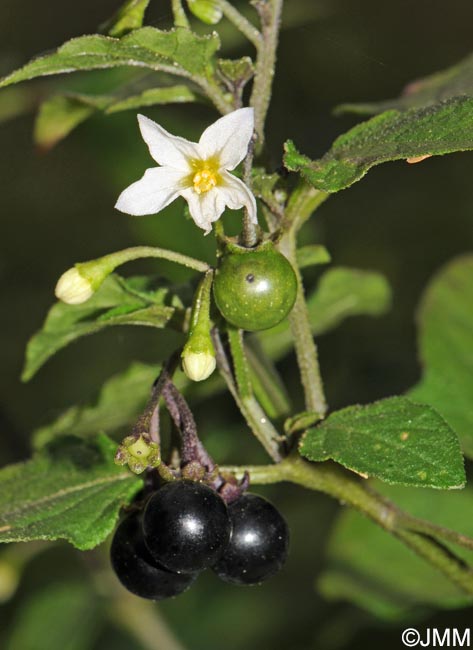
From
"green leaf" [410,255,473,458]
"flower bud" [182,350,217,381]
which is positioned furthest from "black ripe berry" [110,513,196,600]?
"green leaf" [410,255,473,458]

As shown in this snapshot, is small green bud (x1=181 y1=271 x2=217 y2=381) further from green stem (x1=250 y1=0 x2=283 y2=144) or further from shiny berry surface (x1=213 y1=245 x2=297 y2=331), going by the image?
green stem (x1=250 y1=0 x2=283 y2=144)

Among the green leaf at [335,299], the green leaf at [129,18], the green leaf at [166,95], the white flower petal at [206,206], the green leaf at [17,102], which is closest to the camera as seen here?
the white flower petal at [206,206]

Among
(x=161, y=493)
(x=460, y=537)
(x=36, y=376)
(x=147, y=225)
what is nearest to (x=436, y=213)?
(x=147, y=225)

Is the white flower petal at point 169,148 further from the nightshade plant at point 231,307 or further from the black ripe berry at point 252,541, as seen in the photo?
the black ripe berry at point 252,541

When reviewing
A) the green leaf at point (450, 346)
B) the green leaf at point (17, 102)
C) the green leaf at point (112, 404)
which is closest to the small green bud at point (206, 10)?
the green leaf at point (112, 404)

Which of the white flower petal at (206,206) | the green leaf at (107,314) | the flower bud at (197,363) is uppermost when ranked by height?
the white flower petal at (206,206)

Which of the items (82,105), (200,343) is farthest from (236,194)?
(82,105)

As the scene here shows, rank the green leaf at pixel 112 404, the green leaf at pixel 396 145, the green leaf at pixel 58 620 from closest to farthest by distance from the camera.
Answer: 1. the green leaf at pixel 396 145
2. the green leaf at pixel 112 404
3. the green leaf at pixel 58 620

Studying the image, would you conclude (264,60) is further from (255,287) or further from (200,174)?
(255,287)
